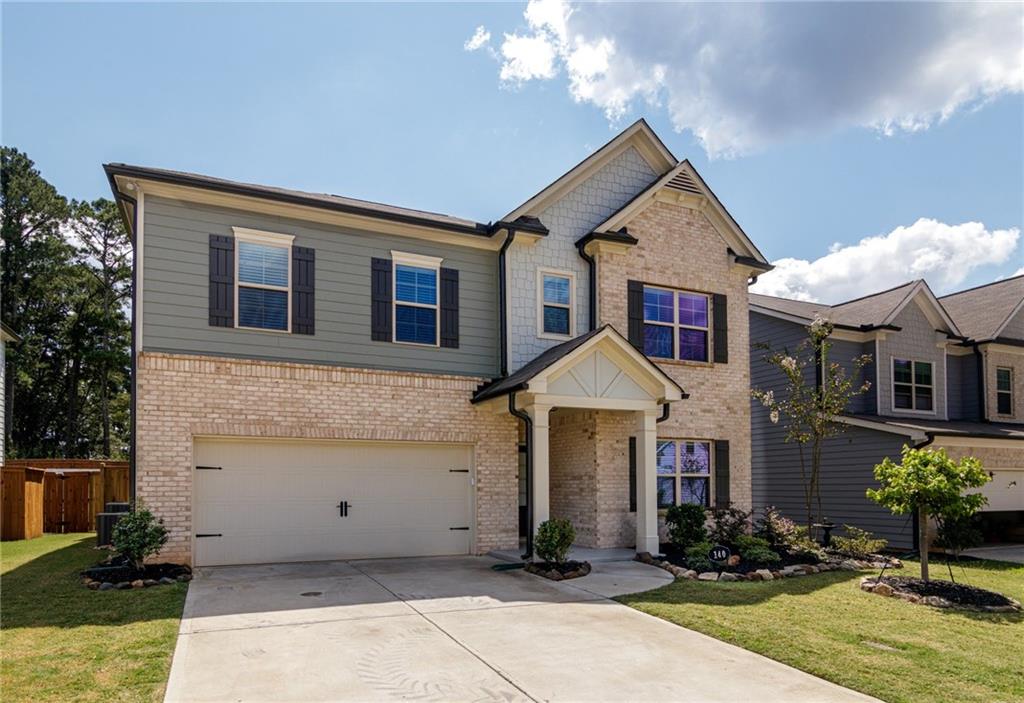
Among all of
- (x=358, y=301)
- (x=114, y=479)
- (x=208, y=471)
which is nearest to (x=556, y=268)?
(x=358, y=301)

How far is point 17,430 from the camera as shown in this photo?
35188 mm

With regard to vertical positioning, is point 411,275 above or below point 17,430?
above

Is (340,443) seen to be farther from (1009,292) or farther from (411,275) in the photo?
(1009,292)

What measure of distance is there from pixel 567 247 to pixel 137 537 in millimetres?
9106

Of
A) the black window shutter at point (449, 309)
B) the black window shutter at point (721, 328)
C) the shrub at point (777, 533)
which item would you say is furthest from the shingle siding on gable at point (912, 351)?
the black window shutter at point (449, 309)

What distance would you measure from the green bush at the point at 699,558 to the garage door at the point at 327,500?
4.03 m

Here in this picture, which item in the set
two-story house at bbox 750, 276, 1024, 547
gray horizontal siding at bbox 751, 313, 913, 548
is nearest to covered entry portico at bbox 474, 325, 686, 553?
two-story house at bbox 750, 276, 1024, 547

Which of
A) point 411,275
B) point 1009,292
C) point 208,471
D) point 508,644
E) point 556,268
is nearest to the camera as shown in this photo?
point 508,644

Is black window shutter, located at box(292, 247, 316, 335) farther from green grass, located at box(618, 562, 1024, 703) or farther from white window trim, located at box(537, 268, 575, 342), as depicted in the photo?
green grass, located at box(618, 562, 1024, 703)

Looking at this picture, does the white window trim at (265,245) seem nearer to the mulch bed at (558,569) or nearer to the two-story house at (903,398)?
the mulch bed at (558,569)

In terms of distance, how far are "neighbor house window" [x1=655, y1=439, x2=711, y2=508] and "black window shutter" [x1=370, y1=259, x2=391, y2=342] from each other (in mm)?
6038

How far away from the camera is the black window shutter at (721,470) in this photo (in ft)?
51.4

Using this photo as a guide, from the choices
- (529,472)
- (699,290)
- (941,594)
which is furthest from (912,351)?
(529,472)

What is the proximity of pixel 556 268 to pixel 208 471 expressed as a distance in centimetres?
735
